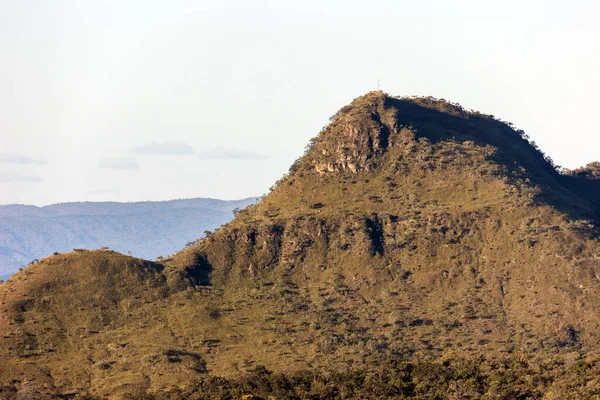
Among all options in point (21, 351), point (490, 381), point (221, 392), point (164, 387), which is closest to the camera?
point (490, 381)

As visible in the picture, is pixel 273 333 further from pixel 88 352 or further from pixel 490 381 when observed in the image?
pixel 490 381

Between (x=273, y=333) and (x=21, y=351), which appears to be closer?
(x=21, y=351)

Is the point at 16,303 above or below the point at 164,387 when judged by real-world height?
above

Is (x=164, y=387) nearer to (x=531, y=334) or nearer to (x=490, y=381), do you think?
(x=490, y=381)

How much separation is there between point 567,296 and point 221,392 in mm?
82196

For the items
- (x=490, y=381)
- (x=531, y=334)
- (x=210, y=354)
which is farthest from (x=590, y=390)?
(x=210, y=354)

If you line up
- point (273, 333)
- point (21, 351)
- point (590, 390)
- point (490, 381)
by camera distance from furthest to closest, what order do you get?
point (273, 333)
point (21, 351)
point (490, 381)
point (590, 390)

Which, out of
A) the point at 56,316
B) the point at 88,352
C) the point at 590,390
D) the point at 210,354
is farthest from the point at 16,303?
the point at 590,390

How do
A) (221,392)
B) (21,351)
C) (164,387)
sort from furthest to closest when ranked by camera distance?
(21,351), (164,387), (221,392)

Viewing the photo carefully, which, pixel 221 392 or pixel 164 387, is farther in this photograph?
pixel 164 387

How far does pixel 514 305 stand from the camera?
194125mm

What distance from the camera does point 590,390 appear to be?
377 feet

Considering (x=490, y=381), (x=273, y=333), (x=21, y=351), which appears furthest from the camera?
(x=273, y=333)

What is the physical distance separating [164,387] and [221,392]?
2237 centimetres
